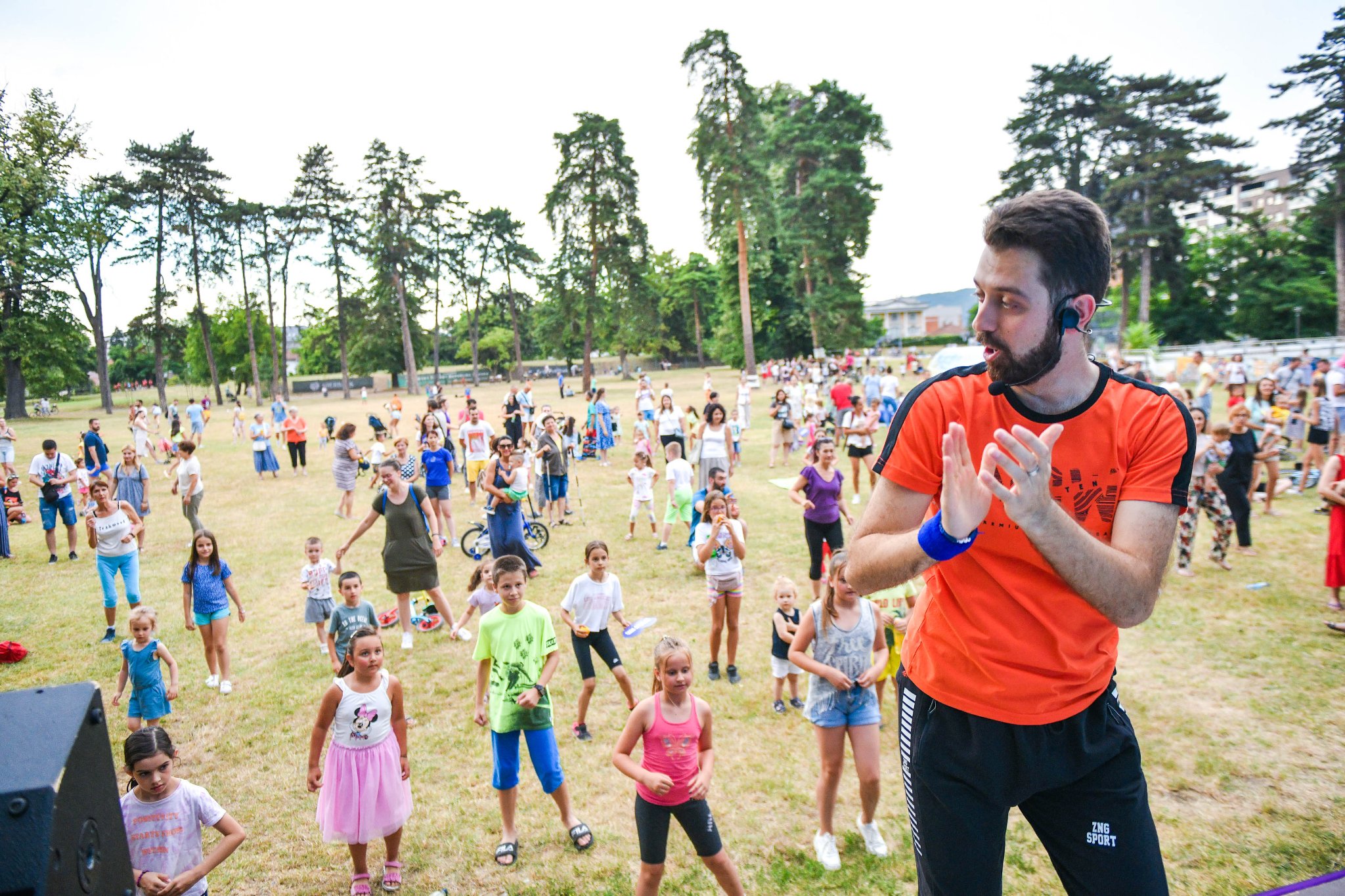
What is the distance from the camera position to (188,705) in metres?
7.26

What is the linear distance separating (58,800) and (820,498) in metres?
7.97

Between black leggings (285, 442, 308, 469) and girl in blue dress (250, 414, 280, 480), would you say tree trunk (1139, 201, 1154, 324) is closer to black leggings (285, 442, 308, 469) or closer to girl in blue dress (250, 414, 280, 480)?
black leggings (285, 442, 308, 469)

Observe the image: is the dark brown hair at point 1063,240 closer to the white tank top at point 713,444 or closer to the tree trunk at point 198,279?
the white tank top at point 713,444

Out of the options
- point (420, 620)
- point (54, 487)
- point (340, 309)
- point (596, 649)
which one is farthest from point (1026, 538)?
point (340, 309)

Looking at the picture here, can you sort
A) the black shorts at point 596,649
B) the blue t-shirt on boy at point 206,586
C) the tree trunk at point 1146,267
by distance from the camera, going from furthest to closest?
the tree trunk at point 1146,267
the blue t-shirt on boy at point 206,586
the black shorts at point 596,649

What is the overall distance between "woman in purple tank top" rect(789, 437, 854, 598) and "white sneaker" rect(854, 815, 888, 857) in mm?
3929

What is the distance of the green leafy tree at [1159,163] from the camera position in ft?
132

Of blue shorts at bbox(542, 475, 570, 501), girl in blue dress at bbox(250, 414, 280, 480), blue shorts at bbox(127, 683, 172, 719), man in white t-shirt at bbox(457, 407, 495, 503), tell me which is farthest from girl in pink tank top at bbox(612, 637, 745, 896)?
girl in blue dress at bbox(250, 414, 280, 480)

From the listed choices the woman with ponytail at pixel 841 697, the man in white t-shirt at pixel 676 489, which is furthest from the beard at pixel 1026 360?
the man in white t-shirt at pixel 676 489

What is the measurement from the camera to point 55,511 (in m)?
12.9

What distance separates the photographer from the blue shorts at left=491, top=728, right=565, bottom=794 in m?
4.86

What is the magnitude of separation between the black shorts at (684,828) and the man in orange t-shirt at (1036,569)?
86.1 inches

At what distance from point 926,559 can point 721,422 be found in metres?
11.3

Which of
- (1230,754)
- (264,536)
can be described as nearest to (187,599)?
(264,536)
